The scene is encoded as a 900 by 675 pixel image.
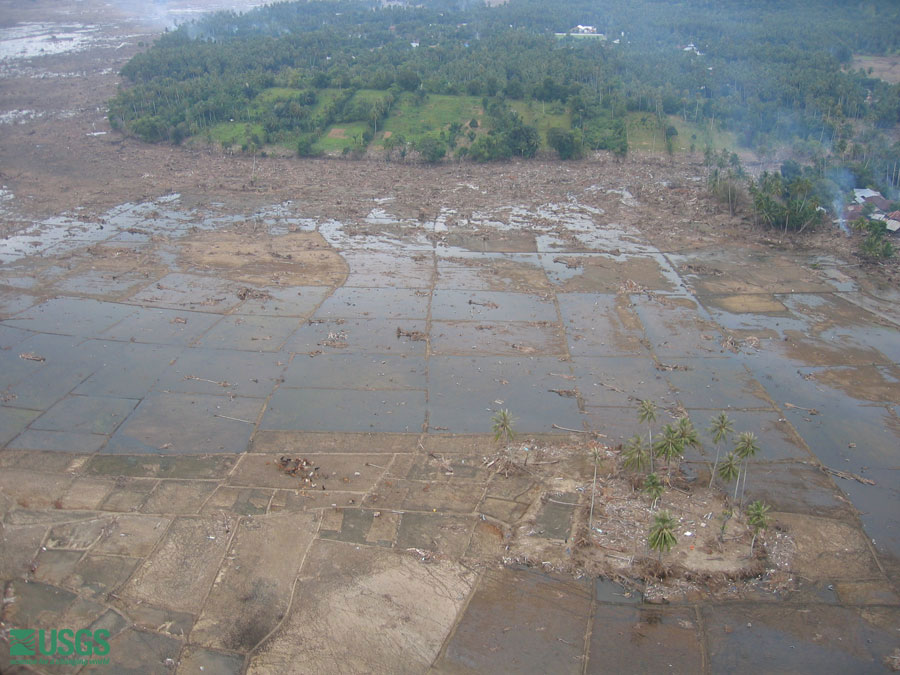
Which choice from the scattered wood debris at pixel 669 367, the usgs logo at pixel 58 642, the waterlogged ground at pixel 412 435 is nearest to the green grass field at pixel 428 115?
the waterlogged ground at pixel 412 435

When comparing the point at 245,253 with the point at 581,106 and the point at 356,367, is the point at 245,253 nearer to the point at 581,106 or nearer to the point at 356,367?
the point at 356,367

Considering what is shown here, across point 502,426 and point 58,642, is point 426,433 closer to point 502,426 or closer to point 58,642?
point 502,426

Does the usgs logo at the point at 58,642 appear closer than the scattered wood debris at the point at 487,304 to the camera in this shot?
Yes

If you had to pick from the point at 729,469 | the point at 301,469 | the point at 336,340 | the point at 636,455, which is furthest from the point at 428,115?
the point at 729,469

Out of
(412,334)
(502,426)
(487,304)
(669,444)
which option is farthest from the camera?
(487,304)

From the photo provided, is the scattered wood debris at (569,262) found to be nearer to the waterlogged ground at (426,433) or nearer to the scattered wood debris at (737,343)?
the waterlogged ground at (426,433)

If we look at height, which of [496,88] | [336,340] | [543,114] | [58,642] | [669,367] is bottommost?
[58,642]
